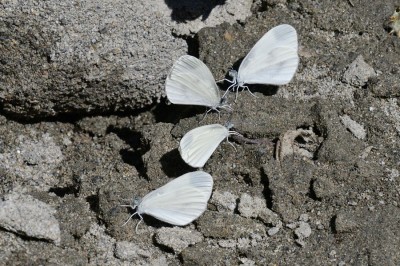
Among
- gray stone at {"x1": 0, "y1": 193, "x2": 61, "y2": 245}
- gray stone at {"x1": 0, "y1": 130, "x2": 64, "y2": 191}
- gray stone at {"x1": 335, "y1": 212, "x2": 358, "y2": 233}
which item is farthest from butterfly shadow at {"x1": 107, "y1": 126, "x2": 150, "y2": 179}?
gray stone at {"x1": 335, "y1": 212, "x2": 358, "y2": 233}

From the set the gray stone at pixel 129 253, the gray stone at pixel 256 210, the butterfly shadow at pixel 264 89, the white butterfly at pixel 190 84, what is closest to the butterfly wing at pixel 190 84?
the white butterfly at pixel 190 84

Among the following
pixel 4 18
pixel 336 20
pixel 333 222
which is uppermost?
pixel 4 18

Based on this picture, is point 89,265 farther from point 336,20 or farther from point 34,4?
point 336,20

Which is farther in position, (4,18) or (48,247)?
(4,18)

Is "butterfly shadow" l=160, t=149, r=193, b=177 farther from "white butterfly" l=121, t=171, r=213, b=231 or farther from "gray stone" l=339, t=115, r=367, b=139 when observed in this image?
"gray stone" l=339, t=115, r=367, b=139

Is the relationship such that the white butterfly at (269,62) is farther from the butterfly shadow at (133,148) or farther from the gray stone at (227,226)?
the gray stone at (227,226)

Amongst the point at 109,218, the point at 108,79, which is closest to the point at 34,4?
the point at 108,79
